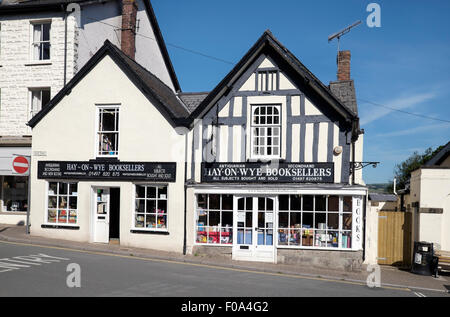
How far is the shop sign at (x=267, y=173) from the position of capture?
14.7m

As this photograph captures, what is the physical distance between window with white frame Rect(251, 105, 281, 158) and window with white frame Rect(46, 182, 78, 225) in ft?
23.8

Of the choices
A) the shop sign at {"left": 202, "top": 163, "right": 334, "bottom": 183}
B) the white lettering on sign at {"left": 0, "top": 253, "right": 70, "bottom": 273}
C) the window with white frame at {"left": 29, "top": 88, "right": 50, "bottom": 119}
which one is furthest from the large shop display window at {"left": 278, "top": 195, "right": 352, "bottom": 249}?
the window with white frame at {"left": 29, "top": 88, "right": 50, "bottom": 119}

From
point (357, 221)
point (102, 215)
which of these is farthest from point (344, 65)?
point (102, 215)

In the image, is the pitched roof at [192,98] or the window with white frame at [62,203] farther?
the pitched roof at [192,98]

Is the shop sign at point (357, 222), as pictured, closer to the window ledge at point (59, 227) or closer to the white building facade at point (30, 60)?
the window ledge at point (59, 227)

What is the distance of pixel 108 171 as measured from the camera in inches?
637

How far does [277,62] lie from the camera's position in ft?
50.4

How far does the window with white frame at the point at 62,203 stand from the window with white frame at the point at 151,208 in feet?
8.39

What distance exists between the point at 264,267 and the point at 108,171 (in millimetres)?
6939

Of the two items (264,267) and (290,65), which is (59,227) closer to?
(264,267)

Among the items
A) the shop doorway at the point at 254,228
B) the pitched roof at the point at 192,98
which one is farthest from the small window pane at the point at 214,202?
the pitched roof at the point at 192,98

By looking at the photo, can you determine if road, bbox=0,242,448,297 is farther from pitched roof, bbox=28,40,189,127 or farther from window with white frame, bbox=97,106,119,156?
pitched roof, bbox=28,40,189,127

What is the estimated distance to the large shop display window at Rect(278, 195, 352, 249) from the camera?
47.4 feet
